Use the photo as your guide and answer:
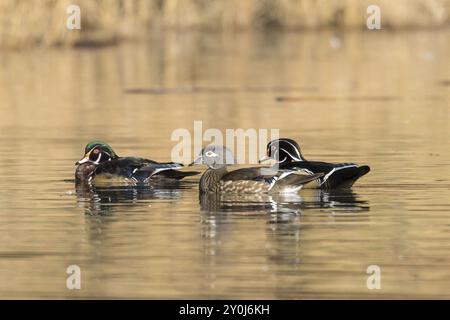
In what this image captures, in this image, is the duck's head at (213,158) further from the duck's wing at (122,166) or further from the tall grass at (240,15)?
the tall grass at (240,15)

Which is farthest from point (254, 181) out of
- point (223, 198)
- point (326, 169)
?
point (326, 169)

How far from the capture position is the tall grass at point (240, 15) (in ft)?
120

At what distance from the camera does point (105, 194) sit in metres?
14.7

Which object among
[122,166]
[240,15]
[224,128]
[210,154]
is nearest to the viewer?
[210,154]

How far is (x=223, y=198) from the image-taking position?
14211mm

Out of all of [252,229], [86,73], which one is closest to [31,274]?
[252,229]

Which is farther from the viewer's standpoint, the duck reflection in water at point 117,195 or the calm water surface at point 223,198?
the duck reflection in water at point 117,195

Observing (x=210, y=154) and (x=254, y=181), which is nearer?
(x=254, y=181)

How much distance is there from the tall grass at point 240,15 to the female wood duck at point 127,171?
19.1m

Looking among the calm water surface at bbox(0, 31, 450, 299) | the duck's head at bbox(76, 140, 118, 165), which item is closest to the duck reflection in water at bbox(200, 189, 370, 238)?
the calm water surface at bbox(0, 31, 450, 299)

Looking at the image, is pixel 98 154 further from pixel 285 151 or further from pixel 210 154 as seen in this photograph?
pixel 285 151

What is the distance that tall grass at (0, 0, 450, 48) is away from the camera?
36.4 meters

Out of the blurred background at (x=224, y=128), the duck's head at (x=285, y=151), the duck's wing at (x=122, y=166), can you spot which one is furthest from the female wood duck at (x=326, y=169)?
the duck's wing at (x=122, y=166)

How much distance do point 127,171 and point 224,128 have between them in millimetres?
5503
